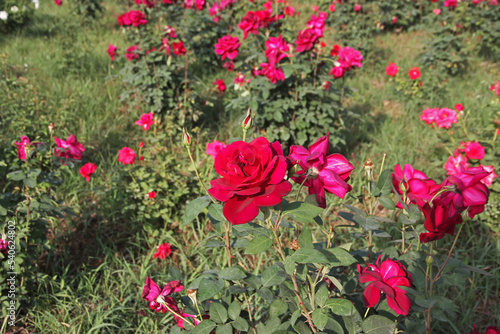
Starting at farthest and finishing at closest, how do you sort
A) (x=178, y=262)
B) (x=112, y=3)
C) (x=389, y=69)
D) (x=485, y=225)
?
(x=112, y=3) → (x=389, y=69) → (x=485, y=225) → (x=178, y=262)

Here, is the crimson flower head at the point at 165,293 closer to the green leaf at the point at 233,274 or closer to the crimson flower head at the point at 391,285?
the green leaf at the point at 233,274

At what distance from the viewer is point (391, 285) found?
0.78m

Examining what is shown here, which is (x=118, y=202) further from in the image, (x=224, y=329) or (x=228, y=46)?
(x=224, y=329)

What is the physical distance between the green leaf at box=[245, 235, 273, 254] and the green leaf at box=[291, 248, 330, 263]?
0.18ft

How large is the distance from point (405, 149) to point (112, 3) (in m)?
6.03

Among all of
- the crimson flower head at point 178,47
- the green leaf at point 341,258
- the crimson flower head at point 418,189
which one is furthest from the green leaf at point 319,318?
the crimson flower head at point 178,47

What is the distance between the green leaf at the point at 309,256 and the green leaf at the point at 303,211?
6cm

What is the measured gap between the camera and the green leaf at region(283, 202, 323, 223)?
0.66 metres

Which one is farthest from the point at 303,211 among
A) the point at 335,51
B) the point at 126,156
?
the point at 335,51

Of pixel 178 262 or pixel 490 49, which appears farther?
pixel 490 49

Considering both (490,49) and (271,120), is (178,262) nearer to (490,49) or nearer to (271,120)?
(271,120)

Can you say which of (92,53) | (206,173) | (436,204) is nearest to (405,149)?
(206,173)

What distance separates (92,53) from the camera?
4.12 m

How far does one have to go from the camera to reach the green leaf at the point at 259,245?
2.14 ft
